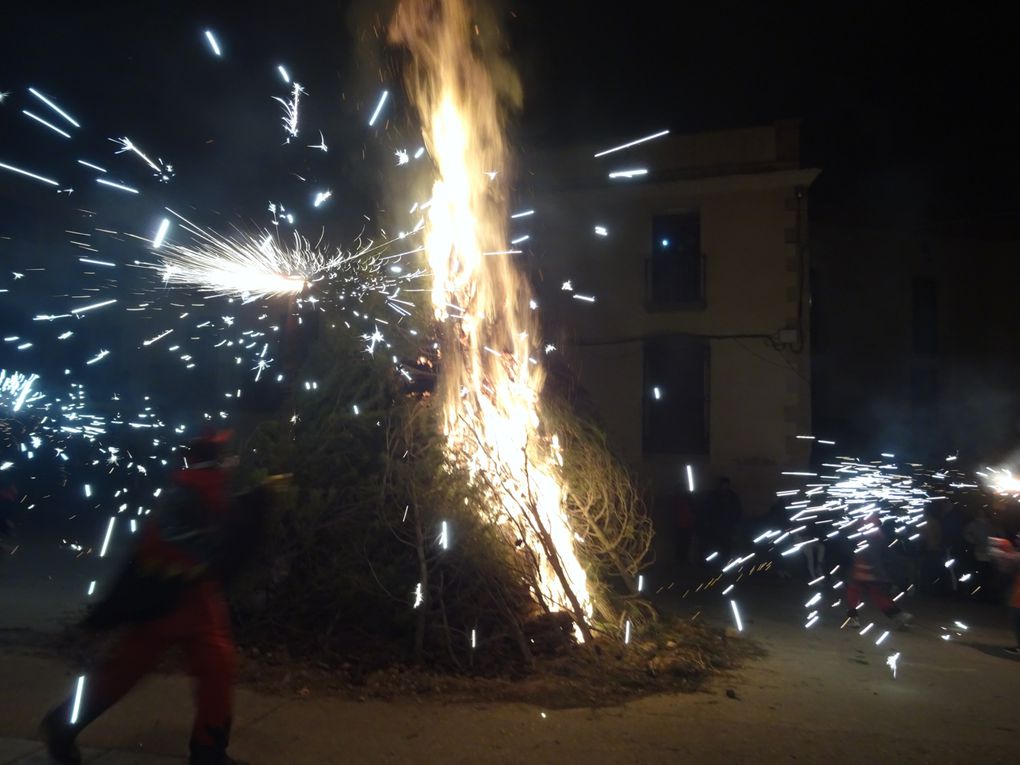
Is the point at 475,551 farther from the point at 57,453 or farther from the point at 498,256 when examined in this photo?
the point at 57,453

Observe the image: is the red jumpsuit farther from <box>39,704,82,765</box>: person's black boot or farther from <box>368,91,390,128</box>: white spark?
<box>368,91,390,128</box>: white spark

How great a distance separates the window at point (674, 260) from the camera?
17875 millimetres

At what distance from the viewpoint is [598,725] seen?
5.66 metres

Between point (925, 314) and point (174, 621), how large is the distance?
770 inches

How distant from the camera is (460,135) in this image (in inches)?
313

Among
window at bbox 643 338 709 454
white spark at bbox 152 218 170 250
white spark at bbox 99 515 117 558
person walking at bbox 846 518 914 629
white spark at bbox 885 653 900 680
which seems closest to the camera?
white spark at bbox 885 653 900 680

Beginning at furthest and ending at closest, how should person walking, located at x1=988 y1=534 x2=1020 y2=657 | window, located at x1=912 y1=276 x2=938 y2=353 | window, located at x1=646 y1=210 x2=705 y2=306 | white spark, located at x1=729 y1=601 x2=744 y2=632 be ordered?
1. window, located at x1=912 y1=276 x2=938 y2=353
2. window, located at x1=646 y1=210 x2=705 y2=306
3. white spark, located at x1=729 y1=601 x2=744 y2=632
4. person walking, located at x1=988 y1=534 x2=1020 y2=657

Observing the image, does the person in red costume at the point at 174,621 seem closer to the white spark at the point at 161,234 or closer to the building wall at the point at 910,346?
the white spark at the point at 161,234

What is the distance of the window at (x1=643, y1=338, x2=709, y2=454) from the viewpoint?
17.6m

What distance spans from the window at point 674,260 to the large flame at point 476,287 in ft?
33.2

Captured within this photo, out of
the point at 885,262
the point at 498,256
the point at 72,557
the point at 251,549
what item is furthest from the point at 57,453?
the point at 885,262

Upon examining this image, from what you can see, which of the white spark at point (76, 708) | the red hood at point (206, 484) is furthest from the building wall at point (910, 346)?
the white spark at point (76, 708)

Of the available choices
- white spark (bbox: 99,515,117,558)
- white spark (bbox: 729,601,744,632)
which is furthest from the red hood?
white spark (bbox: 99,515,117,558)

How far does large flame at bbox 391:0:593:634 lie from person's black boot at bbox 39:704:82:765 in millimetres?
3446
